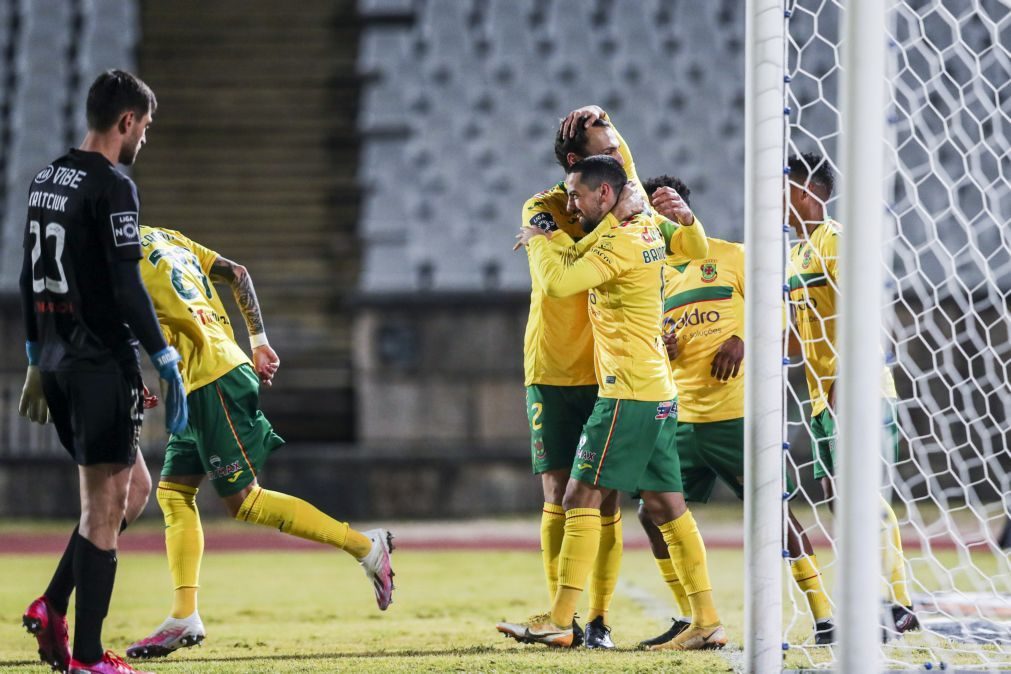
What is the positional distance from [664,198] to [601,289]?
39 centimetres

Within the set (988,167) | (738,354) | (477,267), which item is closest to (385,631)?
(738,354)

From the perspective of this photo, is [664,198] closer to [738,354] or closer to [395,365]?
[738,354]

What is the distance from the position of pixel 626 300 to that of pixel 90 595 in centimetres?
190

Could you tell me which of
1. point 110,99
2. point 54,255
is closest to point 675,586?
point 54,255

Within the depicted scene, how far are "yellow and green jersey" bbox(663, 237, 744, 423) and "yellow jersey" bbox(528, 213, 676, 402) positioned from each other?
1.50ft

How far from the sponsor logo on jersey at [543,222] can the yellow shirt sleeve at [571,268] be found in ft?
0.58

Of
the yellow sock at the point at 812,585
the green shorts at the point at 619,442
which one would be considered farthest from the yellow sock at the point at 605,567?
the yellow sock at the point at 812,585

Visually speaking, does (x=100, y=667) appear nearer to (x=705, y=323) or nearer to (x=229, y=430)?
(x=229, y=430)

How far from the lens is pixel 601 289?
14.0ft

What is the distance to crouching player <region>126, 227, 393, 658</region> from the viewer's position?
4.42m

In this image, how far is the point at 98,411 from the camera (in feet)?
11.6

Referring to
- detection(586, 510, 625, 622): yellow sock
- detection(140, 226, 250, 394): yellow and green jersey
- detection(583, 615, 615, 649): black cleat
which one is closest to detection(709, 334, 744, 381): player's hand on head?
detection(586, 510, 625, 622): yellow sock

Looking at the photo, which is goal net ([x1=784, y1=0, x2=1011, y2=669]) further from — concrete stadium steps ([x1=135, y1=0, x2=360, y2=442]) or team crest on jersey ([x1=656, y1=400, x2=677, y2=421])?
concrete stadium steps ([x1=135, y1=0, x2=360, y2=442])

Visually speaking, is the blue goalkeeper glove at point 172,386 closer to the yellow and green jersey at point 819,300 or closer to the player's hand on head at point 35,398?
the player's hand on head at point 35,398
